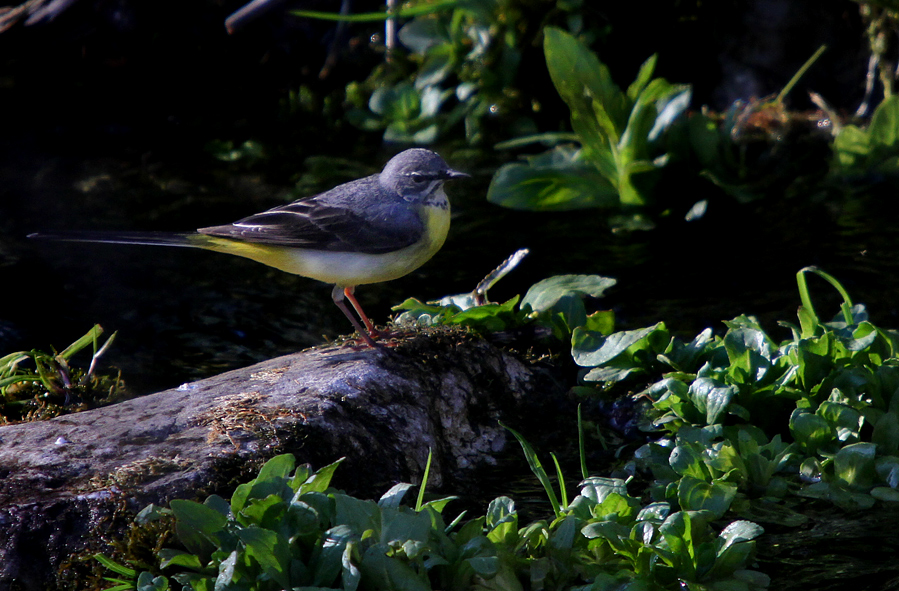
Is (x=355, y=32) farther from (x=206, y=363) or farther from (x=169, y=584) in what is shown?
(x=169, y=584)

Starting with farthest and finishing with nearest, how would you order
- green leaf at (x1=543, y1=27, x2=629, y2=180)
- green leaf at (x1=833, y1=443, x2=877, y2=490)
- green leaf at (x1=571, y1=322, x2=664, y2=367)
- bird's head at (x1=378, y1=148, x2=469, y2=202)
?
green leaf at (x1=543, y1=27, x2=629, y2=180) < bird's head at (x1=378, y1=148, x2=469, y2=202) < green leaf at (x1=571, y1=322, x2=664, y2=367) < green leaf at (x1=833, y1=443, x2=877, y2=490)

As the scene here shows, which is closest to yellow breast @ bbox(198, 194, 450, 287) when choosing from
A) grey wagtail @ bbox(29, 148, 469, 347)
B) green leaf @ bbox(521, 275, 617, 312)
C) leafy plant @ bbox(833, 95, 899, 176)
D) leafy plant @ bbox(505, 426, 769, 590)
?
grey wagtail @ bbox(29, 148, 469, 347)

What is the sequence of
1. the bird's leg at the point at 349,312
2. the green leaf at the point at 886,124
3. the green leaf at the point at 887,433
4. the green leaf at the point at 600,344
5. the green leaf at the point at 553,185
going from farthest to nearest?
1. the green leaf at the point at 886,124
2. the green leaf at the point at 553,185
3. the bird's leg at the point at 349,312
4. the green leaf at the point at 600,344
5. the green leaf at the point at 887,433

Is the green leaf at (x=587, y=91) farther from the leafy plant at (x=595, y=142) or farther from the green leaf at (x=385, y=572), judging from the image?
the green leaf at (x=385, y=572)

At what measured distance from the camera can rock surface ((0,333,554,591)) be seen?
10.5 feet

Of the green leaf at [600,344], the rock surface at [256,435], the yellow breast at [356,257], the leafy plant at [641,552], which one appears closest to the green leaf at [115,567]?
the rock surface at [256,435]

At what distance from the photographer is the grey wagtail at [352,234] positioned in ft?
15.8

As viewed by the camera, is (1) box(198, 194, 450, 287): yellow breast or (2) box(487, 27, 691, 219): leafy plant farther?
(2) box(487, 27, 691, 219): leafy plant

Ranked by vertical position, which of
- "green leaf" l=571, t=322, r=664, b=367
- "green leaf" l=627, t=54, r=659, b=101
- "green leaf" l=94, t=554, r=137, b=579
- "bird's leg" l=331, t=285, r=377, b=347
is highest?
"green leaf" l=627, t=54, r=659, b=101

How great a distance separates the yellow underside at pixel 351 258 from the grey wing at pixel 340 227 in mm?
39

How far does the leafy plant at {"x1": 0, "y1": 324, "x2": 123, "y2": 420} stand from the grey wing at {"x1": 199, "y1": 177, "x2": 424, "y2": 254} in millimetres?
963

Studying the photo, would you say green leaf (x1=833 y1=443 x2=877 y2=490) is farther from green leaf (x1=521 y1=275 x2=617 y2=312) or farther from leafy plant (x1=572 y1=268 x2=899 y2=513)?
green leaf (x1=521 y1=275 x2=617 y2=312)

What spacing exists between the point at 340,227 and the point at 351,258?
211mm

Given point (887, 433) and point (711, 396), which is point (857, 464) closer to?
point (887, 433)
